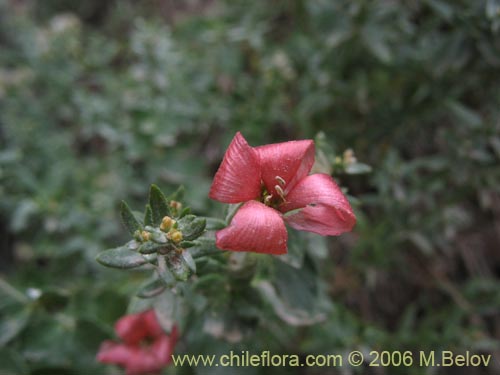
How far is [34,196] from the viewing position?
8.25ft

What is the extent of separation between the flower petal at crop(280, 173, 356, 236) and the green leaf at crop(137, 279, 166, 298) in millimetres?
457

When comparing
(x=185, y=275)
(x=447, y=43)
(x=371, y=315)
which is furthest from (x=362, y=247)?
(x=185, y=275)

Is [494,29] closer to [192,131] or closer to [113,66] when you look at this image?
[192,131]

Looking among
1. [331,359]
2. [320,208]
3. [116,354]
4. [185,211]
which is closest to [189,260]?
[185,211]

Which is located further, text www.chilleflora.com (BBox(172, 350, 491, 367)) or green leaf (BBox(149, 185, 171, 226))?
text www.chilleflora.com (BBox(172, 350, 491, 367))

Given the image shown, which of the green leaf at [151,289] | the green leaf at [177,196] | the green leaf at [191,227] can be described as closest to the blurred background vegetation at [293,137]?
the green leaf at [151,289]

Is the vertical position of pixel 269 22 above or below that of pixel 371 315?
above

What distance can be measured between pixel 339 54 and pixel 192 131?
1085mm

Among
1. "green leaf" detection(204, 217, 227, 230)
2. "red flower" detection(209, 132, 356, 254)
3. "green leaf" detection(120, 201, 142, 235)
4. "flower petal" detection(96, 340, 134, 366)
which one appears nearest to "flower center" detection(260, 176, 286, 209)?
"red flower" detection(209, 132, 356, 254)

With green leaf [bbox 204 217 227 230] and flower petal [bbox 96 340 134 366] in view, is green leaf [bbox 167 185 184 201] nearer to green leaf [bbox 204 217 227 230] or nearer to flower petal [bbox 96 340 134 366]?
green leaf [bbox 204 217 227 230]

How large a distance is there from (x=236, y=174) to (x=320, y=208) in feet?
0.85

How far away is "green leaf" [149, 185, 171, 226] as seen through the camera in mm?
1218

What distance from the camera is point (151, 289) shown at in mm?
1349

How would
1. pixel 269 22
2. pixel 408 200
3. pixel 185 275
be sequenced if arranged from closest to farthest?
pixel 185 275 → pixel 408 200 → pixel 269 22
